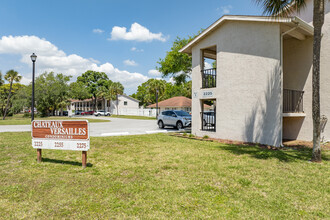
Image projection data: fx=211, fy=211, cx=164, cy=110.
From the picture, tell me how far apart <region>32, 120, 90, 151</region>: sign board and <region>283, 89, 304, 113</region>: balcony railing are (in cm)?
996

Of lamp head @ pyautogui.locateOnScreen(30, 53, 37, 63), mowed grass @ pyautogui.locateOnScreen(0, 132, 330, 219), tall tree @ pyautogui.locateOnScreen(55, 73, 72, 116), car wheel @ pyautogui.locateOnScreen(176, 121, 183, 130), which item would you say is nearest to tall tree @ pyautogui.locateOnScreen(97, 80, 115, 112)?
tall tree @ pyautogui.locateOnScreen(55, 73, 72, 116)

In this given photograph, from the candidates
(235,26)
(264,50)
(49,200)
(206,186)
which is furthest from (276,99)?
(49,200)

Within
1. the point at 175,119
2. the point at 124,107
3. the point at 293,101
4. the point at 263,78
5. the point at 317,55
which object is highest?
the point at 317,55

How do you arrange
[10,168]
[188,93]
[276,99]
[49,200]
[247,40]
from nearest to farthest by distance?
[49,200], [10,168], [276,99], [247,40], [188,93]

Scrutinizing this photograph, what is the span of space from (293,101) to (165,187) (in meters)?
9.80

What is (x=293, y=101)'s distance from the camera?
11.2m

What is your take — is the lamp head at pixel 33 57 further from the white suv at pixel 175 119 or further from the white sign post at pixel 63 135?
the white suv at pixel 175 119

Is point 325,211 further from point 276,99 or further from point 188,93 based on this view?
point 188,93

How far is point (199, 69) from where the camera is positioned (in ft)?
41.1

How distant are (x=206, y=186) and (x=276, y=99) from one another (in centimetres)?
659

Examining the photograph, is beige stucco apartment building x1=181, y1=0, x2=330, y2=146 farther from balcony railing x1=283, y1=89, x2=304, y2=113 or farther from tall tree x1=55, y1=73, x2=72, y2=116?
tall tree x1=55, y1=73, x2=72, y2=116

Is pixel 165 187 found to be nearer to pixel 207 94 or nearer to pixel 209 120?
pixel 207 94

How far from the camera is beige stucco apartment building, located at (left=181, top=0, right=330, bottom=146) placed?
9344 mm

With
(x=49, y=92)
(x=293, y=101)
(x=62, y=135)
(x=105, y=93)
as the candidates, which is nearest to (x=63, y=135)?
(x=62, y=135)
